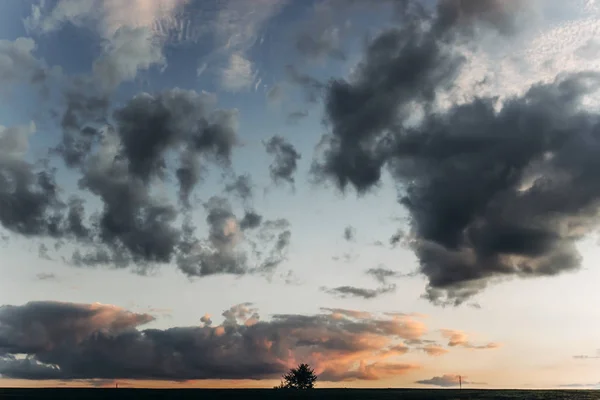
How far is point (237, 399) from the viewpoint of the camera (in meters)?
199

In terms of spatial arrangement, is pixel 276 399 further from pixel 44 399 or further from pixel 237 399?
pixel 44 399

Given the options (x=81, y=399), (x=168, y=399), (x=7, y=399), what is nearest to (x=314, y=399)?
(x=168, y=399)

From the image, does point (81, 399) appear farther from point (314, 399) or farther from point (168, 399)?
point (314, 399)

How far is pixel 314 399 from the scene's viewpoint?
198000 mm

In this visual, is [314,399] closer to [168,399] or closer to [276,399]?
[276,399]

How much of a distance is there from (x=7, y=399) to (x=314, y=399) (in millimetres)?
99488

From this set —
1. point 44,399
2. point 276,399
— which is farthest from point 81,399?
point 276,399

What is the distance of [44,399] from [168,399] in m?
39.0

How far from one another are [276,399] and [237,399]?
16.9 m

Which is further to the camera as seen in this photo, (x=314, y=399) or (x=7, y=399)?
(x=314, y=399)

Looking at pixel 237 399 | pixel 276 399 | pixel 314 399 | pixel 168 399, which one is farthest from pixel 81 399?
pixel 314 399

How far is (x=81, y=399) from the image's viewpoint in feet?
628

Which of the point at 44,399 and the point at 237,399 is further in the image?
the point at 237,399

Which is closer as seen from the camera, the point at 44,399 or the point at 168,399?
the point at 44,399
